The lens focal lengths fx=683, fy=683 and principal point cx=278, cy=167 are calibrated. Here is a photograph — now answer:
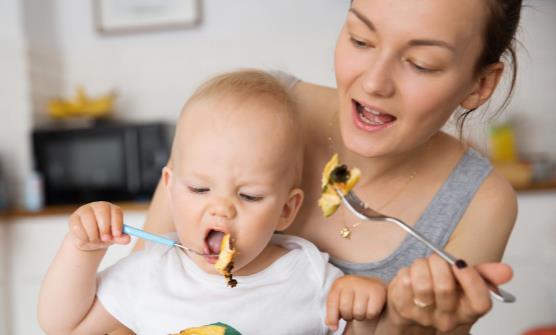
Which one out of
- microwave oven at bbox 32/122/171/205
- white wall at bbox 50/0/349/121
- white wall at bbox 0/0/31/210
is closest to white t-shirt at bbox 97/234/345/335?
microwave oven at bbox 32/122/171/205

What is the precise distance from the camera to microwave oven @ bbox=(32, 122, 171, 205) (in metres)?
3.15

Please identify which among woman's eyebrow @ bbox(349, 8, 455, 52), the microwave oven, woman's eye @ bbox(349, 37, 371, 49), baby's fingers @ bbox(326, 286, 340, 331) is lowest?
the microwave oven

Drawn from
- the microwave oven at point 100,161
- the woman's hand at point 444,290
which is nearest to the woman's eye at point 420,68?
the woman's hand at point 444,290

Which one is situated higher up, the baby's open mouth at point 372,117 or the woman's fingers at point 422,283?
the baby's open mouth at point 372,117

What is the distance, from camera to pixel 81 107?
10.8ft

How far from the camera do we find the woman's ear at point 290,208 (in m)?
1.10

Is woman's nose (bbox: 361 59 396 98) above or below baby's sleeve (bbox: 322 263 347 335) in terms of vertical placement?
above

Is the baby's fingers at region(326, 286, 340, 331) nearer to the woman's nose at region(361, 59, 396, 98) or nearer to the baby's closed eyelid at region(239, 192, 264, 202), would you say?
the baby's closed eyelid at region(239, 192, 264, 202)

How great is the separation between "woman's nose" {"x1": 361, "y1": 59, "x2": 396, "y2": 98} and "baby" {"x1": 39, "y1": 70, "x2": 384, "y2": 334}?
0.15 metres

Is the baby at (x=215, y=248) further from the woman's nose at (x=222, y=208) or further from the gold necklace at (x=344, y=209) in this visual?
the gold necklace at (x=344, y=209)

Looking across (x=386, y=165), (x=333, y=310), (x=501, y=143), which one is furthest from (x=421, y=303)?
(x=501, y=143)

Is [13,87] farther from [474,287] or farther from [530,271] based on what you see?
[474,287]

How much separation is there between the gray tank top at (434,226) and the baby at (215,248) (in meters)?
0.09

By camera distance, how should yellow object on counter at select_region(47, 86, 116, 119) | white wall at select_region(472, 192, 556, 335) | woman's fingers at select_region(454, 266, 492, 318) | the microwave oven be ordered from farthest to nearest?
yellow object on counter at select_region(47, 86, 116, 119) → the microwave oven → white wall at select_region(472, 192, 556, 335) → woman's fingers at select_region(454, 266, 492, 318)
